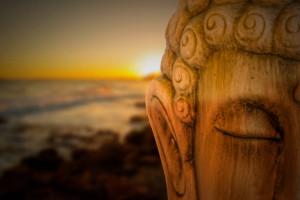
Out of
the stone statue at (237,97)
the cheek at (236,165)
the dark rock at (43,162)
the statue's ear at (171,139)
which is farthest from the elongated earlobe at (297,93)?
the dark rock at (43,162)

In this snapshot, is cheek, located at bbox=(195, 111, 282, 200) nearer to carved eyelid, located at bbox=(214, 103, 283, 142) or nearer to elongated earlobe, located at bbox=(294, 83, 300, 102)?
carved eyelid, located at bbox=(214, 103, 283, 142)

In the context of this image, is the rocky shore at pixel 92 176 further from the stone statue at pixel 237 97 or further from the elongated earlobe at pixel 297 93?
the elongated earlobe at pixel 297 93

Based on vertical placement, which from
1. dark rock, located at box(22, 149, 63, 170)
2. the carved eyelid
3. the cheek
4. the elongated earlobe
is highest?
the elongated earlobe

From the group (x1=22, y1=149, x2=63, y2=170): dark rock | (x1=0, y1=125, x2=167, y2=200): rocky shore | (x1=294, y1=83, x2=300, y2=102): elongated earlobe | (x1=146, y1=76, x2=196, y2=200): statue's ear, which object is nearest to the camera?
(x1=294, y1=83, x2=300, y2=102): elongated earlobe

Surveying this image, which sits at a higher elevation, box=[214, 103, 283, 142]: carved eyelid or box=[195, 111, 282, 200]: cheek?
box=[214, 103, 283, 142]: carved eyelid

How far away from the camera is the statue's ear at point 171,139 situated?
81 cm

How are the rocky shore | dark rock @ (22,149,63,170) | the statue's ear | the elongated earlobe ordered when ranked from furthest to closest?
dark rock @ (22,149,63,170)
the rocky shore
the statue's ear
the elongated earlobe

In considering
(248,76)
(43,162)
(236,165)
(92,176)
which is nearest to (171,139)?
(236,165)

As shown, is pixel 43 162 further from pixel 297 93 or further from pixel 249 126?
pixel 297 93

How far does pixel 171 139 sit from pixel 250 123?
349 mm

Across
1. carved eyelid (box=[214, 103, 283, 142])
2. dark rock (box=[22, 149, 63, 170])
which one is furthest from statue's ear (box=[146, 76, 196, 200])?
dark rock (box=[22, 149, 63, 170])

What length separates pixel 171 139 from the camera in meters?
0.88

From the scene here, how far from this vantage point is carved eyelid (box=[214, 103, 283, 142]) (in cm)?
63

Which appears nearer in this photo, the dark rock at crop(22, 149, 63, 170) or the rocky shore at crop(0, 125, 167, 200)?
the rocky shore at crop(0, 125, 167, 200)
